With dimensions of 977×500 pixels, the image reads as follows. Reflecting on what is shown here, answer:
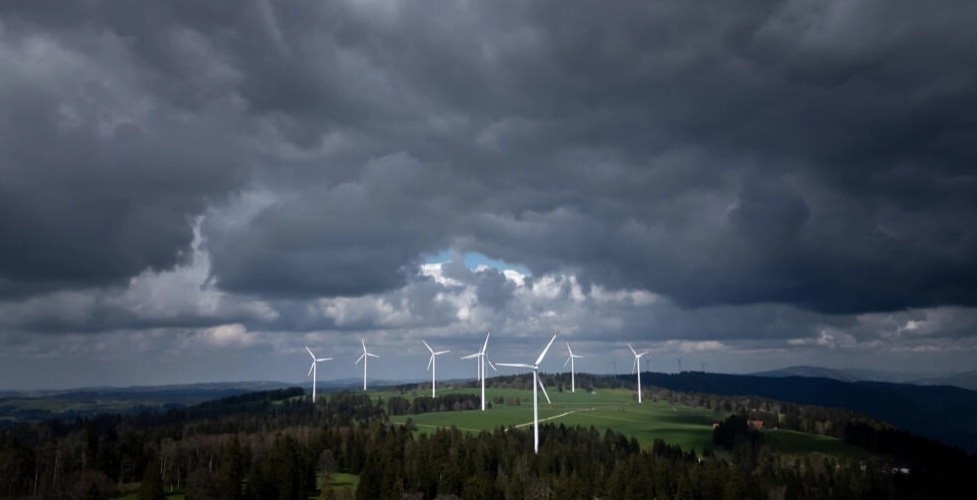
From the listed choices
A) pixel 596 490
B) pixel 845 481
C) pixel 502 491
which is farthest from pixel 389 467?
pixel 845 481

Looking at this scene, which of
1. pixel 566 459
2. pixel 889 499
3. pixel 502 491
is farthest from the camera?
pixel 566 459

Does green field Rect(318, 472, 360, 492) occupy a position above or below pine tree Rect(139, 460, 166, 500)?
below

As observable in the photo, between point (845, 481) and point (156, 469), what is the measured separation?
15371 cm

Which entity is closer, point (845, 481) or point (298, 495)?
point (298, 495)

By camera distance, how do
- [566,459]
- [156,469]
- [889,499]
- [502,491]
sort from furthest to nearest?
[566,459]
[889,499]
[502,491]
[156,469]

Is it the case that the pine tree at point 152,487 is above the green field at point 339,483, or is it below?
above

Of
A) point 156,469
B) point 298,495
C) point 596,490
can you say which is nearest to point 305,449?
point 298,495

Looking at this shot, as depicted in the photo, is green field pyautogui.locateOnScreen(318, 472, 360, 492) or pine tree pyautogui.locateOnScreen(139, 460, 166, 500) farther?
green field pyautogui.locateOnScreen(318, 472, 360, 492)

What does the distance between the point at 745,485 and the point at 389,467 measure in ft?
251

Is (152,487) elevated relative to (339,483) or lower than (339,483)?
elevated

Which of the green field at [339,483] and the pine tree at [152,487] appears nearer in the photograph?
the pine tree at [152,487]

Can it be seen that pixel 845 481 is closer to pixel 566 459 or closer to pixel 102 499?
pixel 566 459

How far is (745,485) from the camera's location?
17850cm

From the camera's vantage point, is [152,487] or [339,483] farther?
[339,483]
